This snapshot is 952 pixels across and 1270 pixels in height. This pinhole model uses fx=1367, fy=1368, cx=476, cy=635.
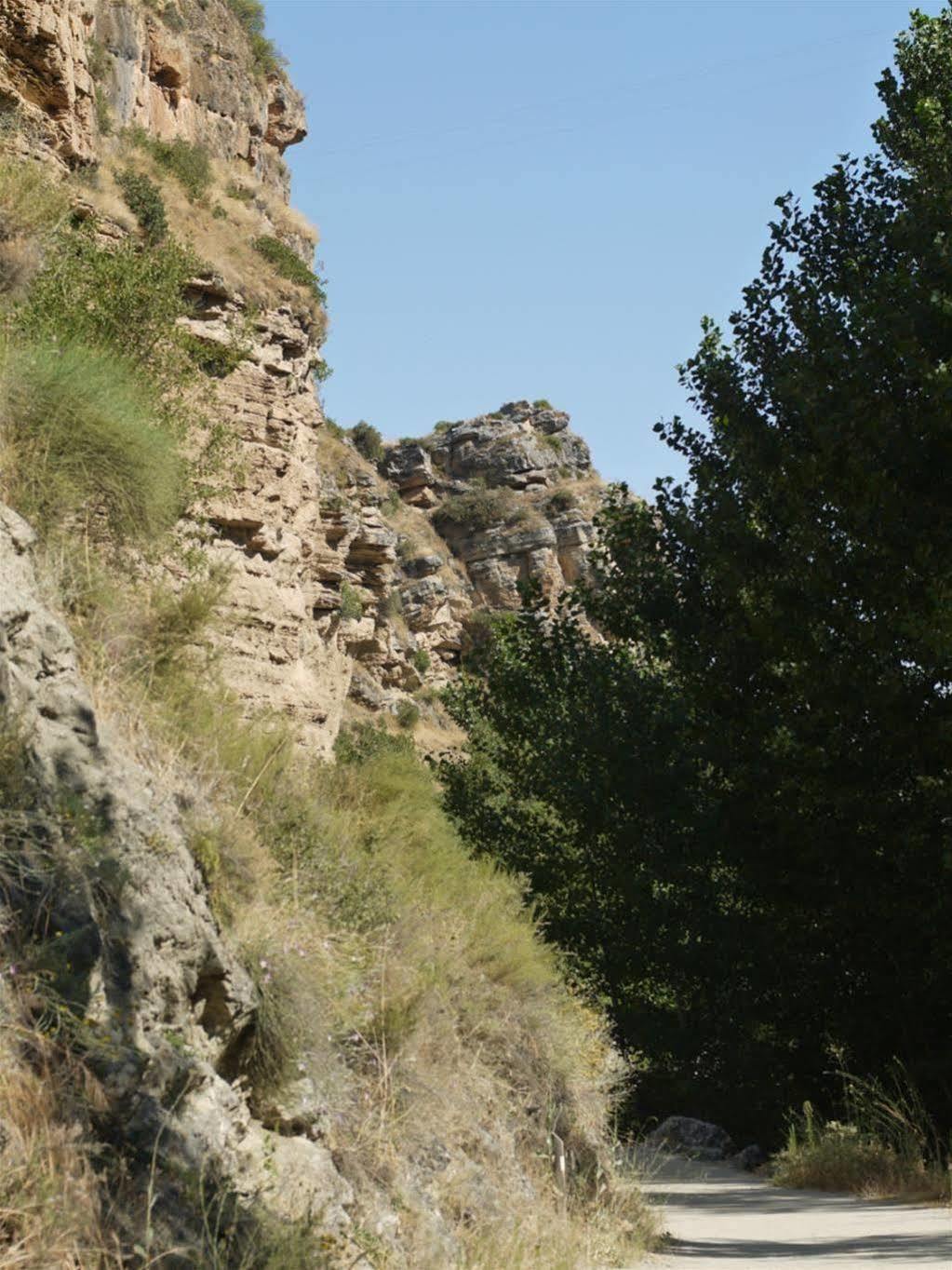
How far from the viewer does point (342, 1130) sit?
5.98 metres

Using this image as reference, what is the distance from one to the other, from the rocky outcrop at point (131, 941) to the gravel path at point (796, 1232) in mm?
3449

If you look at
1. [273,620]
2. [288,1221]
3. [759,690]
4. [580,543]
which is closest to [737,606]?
[759,690]

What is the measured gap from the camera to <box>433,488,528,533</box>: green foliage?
2813 inches

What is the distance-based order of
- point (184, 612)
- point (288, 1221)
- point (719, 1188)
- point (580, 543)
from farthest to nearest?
point (580, 543)
point (719, 1188)
point (184, 612)
point (288, 1221)

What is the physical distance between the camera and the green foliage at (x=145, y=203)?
15223 mm

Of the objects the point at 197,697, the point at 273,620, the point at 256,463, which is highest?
the point at 256,463

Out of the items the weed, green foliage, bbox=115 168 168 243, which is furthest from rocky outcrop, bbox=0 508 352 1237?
the weed

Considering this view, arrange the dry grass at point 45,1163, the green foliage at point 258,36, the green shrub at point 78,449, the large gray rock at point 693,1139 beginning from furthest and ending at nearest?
1. the green foliage at point 258,36
2. the large gray rock at point 693,1139
3. the green shrub at point 78,449
4. the dry grass at point 45,1163

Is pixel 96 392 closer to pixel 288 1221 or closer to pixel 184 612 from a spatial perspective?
pixel 184 612

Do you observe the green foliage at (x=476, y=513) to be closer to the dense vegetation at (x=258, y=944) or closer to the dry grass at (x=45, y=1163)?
the dense vegetation at (x=258, y=944)

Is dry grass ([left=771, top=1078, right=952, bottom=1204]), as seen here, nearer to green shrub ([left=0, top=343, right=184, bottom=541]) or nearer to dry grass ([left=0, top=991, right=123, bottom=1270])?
green shrub ([left=0, top=343, right=184, bottom=541])

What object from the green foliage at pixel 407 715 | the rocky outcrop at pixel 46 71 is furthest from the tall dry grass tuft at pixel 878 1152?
the green foliage at pixel 407 715

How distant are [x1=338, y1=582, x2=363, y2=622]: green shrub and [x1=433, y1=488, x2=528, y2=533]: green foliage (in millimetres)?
27753

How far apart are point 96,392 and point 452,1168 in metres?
4.89
